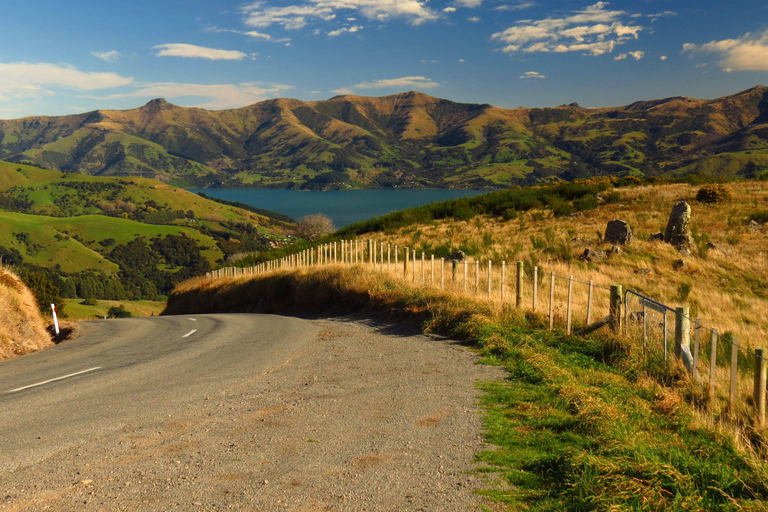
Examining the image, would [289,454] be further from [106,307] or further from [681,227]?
[106,307]

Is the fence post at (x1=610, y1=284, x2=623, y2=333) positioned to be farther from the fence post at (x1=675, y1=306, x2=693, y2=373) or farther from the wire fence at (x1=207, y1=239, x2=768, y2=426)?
the fence post at (x1=675, y1=306, x2=693, y2=373)

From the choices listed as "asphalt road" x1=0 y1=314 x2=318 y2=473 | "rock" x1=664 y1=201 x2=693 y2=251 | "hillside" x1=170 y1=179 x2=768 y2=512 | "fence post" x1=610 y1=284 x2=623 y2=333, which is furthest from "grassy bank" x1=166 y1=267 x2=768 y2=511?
"rock" x1=664 y1=201 x2=693 y2=251

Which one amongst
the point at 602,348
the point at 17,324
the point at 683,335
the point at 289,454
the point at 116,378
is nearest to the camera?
the point at 289,454

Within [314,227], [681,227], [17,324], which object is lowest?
[314,227]

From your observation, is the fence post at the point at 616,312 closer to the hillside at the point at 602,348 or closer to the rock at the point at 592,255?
the hillside at the point at 602,348

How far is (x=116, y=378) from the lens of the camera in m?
10.6

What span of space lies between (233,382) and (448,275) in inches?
553

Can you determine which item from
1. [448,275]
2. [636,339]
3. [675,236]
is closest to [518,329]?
[636,339]

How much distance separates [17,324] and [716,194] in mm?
40482


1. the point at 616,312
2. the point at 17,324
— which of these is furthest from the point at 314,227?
the point at 616,312

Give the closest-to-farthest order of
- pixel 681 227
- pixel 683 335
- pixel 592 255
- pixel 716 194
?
pixel 683 335
pixel 681 227
pixel 592 255
pixel 716 194

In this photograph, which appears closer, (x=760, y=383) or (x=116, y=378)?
(x=760, y=383)

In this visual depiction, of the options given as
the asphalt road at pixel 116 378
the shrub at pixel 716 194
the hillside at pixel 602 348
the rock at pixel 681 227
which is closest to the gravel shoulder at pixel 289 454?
the asphalt road at pixel 116 378

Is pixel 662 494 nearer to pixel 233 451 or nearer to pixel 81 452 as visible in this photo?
pixel 233 451
